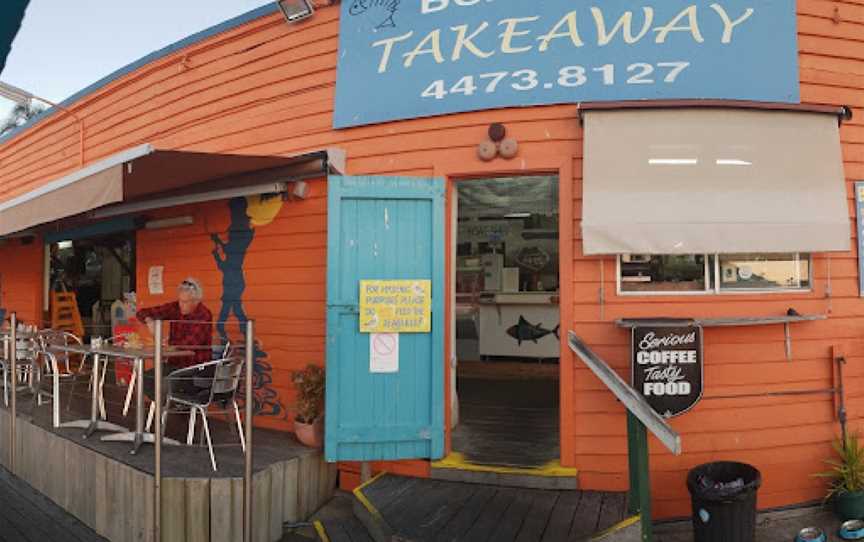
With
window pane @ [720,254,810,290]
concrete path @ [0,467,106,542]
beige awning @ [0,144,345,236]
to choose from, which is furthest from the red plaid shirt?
window pane @ [720,254,810,290]

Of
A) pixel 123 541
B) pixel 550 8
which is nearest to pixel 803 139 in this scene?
pixel 550 8

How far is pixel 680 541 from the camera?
3.57 metres

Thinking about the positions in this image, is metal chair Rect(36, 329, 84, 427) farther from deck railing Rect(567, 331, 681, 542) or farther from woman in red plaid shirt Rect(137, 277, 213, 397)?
deck railing Rect(567, 331, 681, 542)

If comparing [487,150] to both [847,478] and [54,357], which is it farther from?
[54,357]

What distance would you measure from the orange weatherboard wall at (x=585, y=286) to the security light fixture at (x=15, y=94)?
4013mm

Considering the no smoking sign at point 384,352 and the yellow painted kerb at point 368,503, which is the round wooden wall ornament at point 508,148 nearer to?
the no smoking sign at point 384,352

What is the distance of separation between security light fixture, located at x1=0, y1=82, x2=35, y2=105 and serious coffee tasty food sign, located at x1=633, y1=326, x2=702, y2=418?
8.55 meters

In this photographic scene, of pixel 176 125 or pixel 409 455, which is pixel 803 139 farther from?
pixel 176 125

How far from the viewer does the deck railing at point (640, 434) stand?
8.93 ft

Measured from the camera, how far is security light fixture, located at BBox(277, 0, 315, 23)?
4.72 meters

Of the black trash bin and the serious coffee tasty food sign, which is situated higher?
the serious coffee tasty food sign

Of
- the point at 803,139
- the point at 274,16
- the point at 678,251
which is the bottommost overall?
the point at 678,251

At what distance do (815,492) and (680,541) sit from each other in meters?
1.33

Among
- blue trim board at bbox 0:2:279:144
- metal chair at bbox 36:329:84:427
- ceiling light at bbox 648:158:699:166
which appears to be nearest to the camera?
ceiling light at bbox 648:158:699:166
